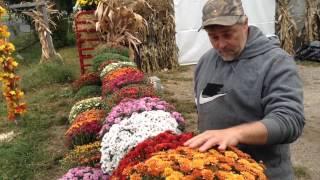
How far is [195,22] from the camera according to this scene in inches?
576

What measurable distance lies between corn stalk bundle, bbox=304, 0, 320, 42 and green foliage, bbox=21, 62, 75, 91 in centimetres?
760

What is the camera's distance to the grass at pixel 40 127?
6.83m

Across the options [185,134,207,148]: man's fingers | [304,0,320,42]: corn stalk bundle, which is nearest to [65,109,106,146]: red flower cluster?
[185,134,207,148]: man's fingers

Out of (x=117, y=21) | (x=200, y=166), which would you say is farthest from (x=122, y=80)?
(x=117, y=21)

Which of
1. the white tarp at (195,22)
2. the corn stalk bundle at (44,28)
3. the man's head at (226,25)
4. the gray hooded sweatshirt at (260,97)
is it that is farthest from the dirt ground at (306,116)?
the corn stalk bundle at (44,28)

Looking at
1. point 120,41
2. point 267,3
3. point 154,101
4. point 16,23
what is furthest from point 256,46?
point 16,23

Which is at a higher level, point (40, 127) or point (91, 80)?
point (91, 80)

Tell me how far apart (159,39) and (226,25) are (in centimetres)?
1181

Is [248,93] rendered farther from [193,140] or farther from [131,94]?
[131,94]

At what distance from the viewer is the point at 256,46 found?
2396 mm

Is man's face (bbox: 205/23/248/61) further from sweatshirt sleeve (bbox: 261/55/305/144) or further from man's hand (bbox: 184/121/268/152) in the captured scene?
man's hand (bbox: 184/121/268/152)

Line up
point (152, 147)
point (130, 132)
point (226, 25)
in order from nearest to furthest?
point (226, 25)
point (152, 147)
point (130, 132)

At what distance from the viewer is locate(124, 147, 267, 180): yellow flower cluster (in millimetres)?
2001

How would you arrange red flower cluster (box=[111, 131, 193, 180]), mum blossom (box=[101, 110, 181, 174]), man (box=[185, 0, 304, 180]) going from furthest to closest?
mum blossom (box=[101, 110, 181, 174]) < red flower cluster (box=[111, 131, 193, 180]) < man (box=[185, 0, 304, 180])
